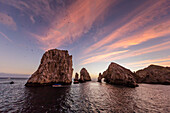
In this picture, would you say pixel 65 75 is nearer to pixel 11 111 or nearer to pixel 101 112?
pixel 11 111

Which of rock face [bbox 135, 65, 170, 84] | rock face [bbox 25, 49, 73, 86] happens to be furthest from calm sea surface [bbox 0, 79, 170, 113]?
rock face [bbox 135, 65, 170, 84]

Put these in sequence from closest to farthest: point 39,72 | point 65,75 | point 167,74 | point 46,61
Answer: point 39,72 → point 46,61 → point 65,75 → point 167,74

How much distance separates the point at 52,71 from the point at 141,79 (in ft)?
A: 375

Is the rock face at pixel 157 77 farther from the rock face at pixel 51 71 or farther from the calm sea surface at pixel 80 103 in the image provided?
the rock face at pixel 51 71

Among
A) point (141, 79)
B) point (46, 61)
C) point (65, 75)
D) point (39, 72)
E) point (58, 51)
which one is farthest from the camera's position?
point (141, 79)

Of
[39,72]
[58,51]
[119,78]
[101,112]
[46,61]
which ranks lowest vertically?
[101,112]

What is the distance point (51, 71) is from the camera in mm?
53438

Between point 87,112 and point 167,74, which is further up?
point 167,74

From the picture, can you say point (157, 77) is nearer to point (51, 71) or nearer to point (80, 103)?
point (80, 103)

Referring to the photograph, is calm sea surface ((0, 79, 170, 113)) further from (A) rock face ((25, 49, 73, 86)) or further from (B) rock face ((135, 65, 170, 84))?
(B) rock face ((135, 65, 170, 84))

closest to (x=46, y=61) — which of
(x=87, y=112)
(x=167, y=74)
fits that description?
(x=87, y=112)

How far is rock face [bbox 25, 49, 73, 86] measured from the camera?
44.7 metres

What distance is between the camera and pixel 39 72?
4669cm

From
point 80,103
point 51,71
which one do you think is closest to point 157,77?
point 80,103
